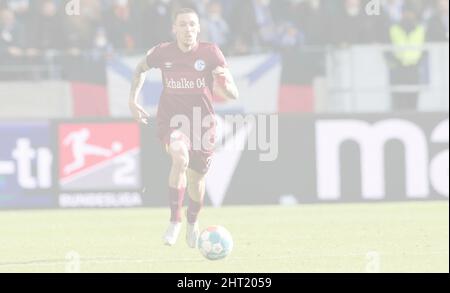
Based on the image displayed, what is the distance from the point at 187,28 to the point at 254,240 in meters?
2.40

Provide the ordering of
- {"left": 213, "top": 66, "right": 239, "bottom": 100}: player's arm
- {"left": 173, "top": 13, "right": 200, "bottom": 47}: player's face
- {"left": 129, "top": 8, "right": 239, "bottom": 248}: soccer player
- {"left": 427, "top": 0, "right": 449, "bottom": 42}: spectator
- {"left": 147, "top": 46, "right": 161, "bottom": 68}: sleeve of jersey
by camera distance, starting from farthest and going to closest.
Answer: {"left": 427, "top": 0, "right": 449, "bottom": 42}: spectator < {"left": 147, "top": 46, "right": 161, "bottom": 68}: sleeve of jersey < {"left": 129, "top": 8, "right": 239, "bottom": 248}: soccer player < {"left": 173, "top": 13, "right": 200, "bottom": 47}: player's face < {"left": 213, "top": 66, "right": 239, "bottom": 100}: player's arm

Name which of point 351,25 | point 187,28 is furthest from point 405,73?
point 187,28

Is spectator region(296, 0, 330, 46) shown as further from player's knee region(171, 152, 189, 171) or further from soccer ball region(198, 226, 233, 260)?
soccer ball region(198, 226, 233, 260)

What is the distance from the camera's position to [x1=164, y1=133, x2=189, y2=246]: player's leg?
1154 cm

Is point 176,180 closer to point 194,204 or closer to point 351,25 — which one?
point 194,204

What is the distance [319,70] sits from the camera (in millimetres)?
18156

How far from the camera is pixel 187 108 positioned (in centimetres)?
1192

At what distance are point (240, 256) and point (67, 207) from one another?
704 centimetres

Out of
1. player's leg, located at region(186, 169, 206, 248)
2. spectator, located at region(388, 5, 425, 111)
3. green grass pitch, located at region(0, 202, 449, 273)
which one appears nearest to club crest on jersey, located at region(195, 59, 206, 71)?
player's leg, located at region(186, 169, 206, 248)

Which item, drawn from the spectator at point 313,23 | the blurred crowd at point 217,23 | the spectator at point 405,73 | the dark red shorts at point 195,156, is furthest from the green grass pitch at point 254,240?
the spectator at point 313,23

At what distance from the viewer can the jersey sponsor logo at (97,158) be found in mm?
17594

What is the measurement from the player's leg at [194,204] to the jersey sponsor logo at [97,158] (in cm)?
551

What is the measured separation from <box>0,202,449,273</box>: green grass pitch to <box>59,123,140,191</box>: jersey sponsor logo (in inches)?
19.4
